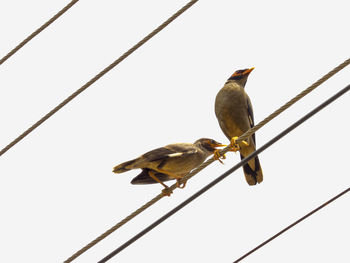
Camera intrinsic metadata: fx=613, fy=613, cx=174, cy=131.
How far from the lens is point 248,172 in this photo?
27.6ft

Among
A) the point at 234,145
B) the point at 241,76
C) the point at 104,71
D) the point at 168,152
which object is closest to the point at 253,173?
the point at 241,76

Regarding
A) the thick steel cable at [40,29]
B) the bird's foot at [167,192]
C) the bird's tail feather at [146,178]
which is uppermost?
the thick steel cable at [40,29]

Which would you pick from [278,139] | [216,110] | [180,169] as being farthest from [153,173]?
[278,139]

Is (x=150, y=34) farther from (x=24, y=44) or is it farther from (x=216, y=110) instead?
(x=216, y=110)

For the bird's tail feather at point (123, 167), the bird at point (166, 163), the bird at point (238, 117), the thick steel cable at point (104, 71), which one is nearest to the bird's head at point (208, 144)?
the bird at point (166, 163)

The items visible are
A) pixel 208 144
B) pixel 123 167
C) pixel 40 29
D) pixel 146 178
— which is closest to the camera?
pixel 40 29

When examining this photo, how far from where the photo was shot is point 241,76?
8.73 meters

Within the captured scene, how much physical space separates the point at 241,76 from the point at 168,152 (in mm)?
2337

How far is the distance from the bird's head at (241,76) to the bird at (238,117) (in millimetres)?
91

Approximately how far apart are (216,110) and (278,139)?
3.96m

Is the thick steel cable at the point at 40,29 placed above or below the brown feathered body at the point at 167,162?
above

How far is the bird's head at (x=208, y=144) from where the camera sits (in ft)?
24.1

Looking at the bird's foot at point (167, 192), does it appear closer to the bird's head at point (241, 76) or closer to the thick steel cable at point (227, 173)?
the thick steel cable at point (227, 173)

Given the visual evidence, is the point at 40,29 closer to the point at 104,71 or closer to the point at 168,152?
the point at 104,71
